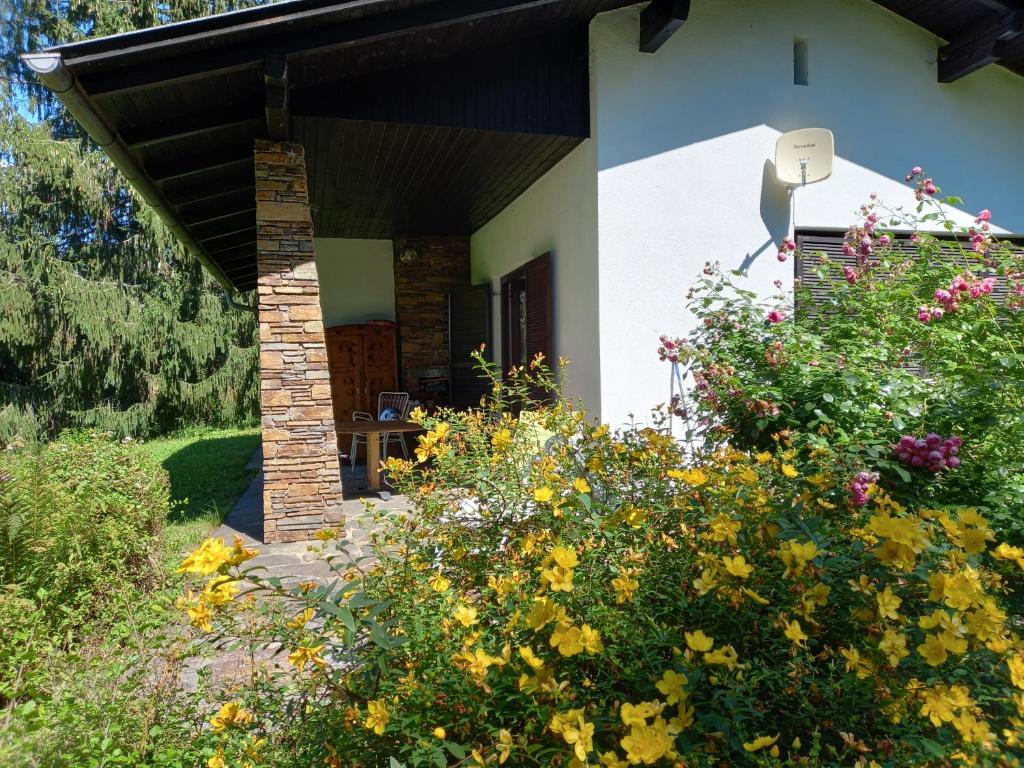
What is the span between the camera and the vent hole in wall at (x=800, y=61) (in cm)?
536

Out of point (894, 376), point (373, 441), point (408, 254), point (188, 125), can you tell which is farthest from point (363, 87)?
point (408, 254)

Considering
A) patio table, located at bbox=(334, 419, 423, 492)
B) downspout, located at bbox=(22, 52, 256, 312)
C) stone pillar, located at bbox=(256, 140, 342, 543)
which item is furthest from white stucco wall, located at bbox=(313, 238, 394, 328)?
stone pillar, located at bbox=(256, 140, 342, 543)

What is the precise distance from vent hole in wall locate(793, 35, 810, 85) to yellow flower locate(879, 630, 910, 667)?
207 inches

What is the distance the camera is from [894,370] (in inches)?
113

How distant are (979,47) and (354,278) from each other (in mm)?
7285

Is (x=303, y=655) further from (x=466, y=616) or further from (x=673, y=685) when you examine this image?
(x=673, y=685)

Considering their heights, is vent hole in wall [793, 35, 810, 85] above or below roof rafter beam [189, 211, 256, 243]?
above

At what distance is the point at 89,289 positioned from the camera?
1242 centimetres

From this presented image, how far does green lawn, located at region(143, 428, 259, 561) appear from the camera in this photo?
16.3ft

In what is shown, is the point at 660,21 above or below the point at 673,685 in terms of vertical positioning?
above

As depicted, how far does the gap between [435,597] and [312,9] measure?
11.0 feet

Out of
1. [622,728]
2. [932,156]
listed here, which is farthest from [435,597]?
[932,156]

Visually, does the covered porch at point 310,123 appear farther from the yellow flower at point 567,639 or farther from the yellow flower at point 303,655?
the yellow flower at point 567,639

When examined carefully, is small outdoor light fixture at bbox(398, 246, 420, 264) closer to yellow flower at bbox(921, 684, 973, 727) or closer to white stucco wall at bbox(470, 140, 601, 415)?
white stucco wall at bbox(470, 140, 601, 415)
